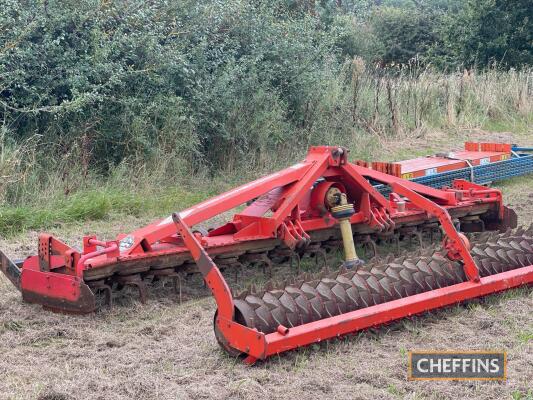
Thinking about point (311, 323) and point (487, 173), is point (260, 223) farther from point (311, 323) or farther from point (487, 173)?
point (487, 173)

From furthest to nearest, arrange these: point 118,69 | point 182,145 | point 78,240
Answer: point 182,145 < point 118,69 < point 78,240

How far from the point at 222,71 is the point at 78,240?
314cm

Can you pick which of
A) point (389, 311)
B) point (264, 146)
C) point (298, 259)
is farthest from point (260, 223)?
point (264, 146)

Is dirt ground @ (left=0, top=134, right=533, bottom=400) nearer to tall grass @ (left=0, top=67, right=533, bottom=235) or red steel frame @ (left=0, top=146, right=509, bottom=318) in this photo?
red steel frame @ (left=0, top=146, right=509, bottom=318)

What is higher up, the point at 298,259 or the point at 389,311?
the point at 389,311

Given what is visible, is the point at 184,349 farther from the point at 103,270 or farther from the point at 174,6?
the point at 174,6

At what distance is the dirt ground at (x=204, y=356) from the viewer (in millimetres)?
3672

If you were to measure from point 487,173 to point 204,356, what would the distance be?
569 cm

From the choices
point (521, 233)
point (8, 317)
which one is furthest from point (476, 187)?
point (8, 317)

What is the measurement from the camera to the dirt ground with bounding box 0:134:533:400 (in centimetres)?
367

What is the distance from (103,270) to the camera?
4.83 metres

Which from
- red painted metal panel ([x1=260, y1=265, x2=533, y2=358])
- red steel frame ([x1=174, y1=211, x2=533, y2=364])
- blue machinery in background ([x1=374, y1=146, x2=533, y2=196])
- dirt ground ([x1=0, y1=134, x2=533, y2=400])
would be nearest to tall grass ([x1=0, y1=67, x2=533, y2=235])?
blue machinery in background ([x1=374, y1=146, x2=533, y2=196])

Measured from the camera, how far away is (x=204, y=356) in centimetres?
415

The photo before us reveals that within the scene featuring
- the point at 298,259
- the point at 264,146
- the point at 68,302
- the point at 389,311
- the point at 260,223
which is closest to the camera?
the point at 389,311
